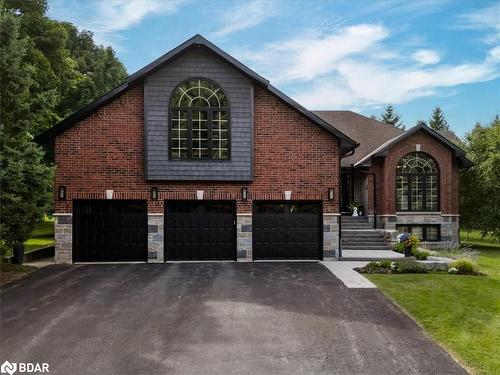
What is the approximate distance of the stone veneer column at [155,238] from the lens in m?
15.1

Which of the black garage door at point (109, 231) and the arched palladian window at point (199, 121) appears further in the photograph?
the arched palladian window at point (199, 121)

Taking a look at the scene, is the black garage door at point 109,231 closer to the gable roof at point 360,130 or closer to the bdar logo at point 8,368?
the bdar logo at point 8,368

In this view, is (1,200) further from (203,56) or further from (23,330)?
Result: (203,56)

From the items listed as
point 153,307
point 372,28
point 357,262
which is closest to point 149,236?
point 153,307

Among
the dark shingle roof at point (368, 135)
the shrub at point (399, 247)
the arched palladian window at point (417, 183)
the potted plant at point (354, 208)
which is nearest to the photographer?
the shrub at point (399, 247)

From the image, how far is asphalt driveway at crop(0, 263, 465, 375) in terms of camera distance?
6.03 meters

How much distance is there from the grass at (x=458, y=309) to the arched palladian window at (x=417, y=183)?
8.77 metres

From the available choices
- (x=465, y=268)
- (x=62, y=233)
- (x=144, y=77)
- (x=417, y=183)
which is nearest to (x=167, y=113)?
(x=144, y=77)

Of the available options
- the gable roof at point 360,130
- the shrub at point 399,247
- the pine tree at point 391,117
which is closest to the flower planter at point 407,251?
the shrub at point 399,247

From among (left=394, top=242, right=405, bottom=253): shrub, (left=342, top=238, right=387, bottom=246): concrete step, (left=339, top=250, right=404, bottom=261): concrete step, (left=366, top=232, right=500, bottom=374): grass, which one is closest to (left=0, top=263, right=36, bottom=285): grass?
(left=366, top=232, right=500, bottom=374): grass

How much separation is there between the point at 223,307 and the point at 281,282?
9.77 ft

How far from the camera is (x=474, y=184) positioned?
25.1 meters

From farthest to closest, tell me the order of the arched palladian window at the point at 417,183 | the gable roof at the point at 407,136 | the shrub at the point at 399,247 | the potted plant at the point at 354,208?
the potted plant at the point at 354,208
the arched palladian window at the point at 417,183
the gable roof at the point at 407,136
the shrub at the point at 399,247

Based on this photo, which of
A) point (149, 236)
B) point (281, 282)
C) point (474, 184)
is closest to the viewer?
point (281, 282)
